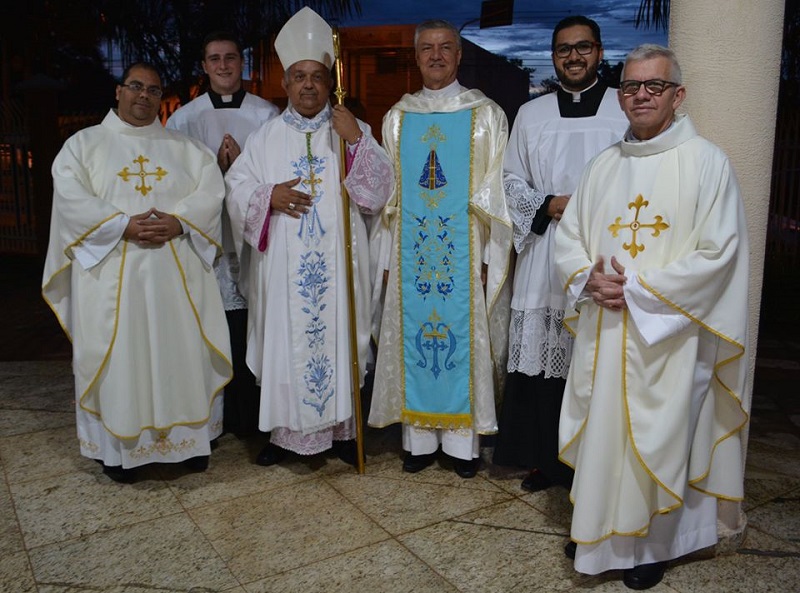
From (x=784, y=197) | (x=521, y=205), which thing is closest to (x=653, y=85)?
(x=521, y=205)

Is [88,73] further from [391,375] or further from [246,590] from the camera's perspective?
[246,590]

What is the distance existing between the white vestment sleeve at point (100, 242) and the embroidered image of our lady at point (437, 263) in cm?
128

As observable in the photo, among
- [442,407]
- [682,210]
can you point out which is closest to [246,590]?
[442,407]

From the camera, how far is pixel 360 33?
12.5 metres

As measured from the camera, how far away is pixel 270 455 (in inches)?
161

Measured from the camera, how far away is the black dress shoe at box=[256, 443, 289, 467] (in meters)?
4.06

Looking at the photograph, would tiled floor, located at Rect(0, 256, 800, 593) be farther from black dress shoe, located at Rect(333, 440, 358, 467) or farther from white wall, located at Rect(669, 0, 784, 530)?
white wall, located at Rect(669, 0, 784, 530)

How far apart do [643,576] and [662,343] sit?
0.83 meters

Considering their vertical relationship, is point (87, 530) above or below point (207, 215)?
below

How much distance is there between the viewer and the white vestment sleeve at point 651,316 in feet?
8.55

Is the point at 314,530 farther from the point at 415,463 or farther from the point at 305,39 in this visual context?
the point at 305,39

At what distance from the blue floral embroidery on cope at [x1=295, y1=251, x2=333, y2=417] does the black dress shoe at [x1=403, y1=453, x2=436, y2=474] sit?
0.48 m

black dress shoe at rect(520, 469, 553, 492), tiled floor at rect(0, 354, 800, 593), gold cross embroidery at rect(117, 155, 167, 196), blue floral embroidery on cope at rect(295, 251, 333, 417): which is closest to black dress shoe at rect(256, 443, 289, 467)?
tiled floor at rect(0, 354, 800, 593)

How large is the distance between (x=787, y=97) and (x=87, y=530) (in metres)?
11.5
